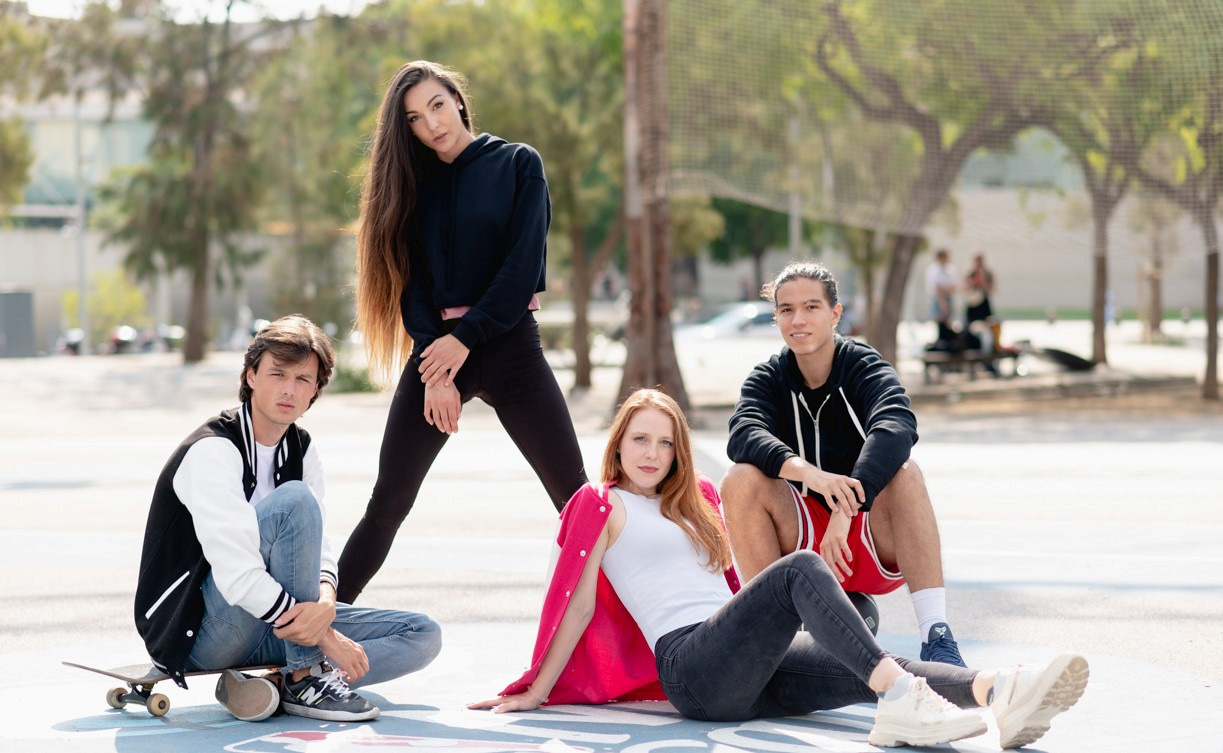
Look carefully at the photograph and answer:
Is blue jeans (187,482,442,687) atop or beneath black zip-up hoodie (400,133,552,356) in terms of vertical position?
beneath

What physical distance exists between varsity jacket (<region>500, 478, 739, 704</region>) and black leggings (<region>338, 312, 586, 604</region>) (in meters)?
0.48

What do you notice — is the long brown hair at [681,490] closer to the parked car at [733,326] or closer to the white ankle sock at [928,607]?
the white ankle sock at [928,607]

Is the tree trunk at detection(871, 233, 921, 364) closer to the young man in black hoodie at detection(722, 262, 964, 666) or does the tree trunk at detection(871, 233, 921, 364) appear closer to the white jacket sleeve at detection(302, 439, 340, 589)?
the young man in black hoodie at detection(722, 262, 964, 666)

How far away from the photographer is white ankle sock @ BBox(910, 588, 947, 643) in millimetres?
4539

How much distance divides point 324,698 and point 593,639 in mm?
788

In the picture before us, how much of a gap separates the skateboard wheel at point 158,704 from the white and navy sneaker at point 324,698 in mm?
323

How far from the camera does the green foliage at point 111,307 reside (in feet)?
138

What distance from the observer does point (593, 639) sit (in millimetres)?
4480

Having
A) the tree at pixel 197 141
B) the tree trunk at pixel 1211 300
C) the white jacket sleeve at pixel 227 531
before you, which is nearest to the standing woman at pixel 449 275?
the white jacket sleeve at pixel 227 531

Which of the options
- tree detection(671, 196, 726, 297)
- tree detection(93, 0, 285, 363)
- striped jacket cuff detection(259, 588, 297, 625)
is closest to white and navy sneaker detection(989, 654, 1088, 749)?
striped jacket cuff detection(259, 588, 297, 625)

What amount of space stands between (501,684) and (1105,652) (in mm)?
2099

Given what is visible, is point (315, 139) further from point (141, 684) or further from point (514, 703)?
point (514, 703)

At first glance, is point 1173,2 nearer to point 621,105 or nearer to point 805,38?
point 805,38

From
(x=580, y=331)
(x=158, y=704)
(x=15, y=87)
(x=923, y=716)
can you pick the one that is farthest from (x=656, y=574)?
(x=15, y=87)
